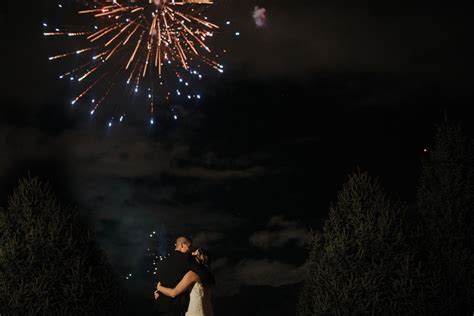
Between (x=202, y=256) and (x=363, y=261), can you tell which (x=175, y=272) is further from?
(x=363, y=261)

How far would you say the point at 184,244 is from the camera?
15.6 metres

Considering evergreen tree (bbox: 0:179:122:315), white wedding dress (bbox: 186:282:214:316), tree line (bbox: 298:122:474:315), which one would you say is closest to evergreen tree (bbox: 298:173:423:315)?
tree line (bbox: 298:122:474:315)

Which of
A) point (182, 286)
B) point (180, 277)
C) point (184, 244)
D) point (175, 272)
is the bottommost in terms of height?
point (182, 286)

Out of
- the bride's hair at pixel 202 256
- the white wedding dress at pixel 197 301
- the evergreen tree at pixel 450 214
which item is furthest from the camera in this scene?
the evergreen tree at pixel 450 214

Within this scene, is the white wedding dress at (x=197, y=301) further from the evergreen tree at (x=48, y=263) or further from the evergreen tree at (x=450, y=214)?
the evergreen tree at (x=450, y=214)

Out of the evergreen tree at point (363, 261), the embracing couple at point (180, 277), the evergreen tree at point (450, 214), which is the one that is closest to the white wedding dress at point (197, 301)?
the embracing couple at point (180, 277)

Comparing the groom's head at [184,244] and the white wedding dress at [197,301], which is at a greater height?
the groom's head at [184,244]

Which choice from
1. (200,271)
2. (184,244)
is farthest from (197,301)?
(184,244)

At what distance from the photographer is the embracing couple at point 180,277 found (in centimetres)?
1561

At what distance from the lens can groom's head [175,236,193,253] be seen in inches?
613

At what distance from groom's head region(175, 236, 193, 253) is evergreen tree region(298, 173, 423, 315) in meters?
4.59

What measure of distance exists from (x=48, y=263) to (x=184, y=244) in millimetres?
3940

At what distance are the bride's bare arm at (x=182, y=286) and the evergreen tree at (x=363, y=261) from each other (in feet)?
14.0

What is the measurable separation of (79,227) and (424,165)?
10029 millimetres
